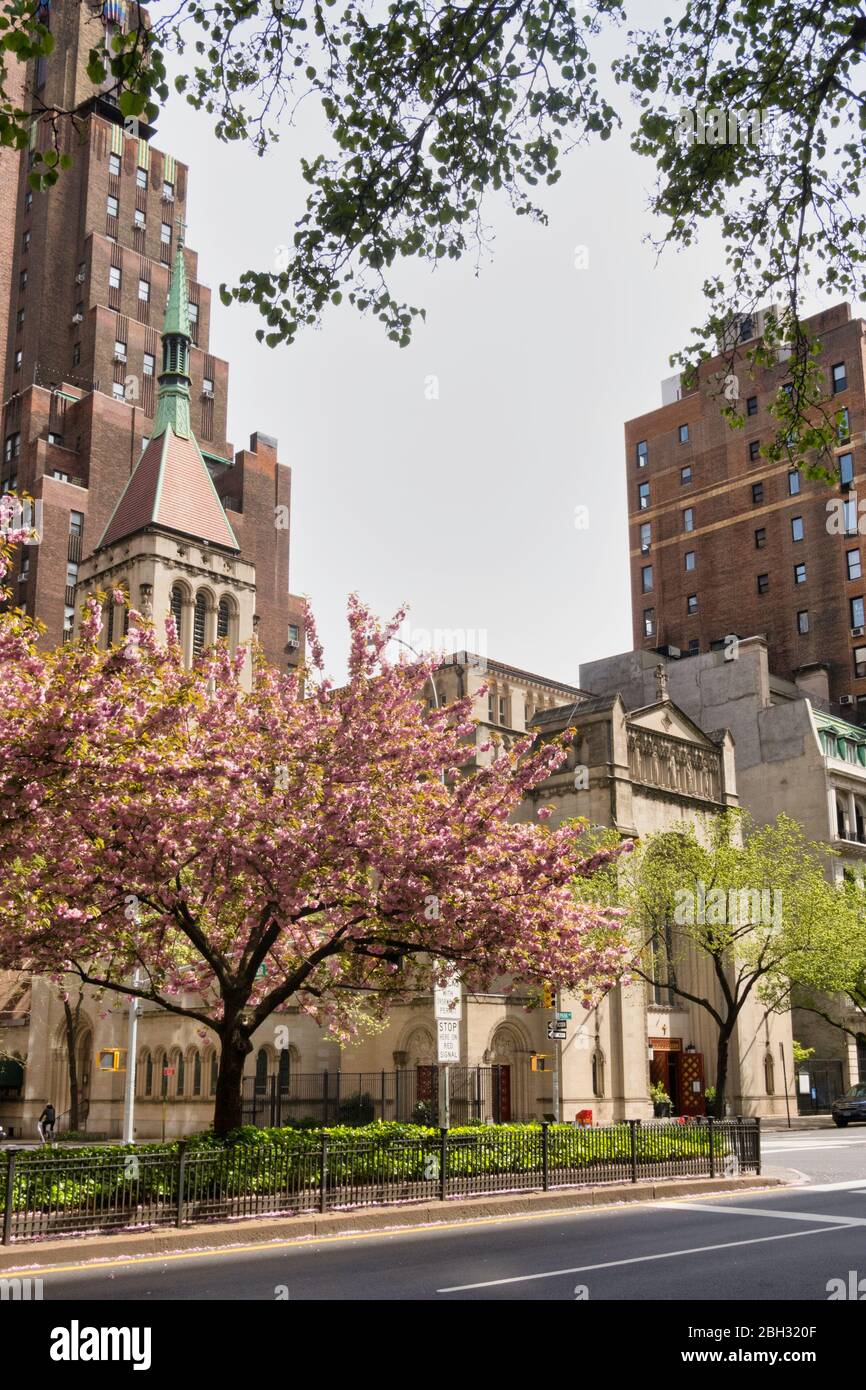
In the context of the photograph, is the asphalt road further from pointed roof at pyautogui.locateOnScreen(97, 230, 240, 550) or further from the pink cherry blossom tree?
pointed roof at pyautogui.locateOnScreen(97, 230, 240, 550)

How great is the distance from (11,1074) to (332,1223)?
152 feet

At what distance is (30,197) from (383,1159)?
8972 cm

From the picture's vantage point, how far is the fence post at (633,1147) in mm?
22844

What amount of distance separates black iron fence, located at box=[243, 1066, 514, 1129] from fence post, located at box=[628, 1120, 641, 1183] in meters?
20.2

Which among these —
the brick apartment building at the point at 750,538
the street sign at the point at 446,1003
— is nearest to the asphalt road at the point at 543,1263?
the street sign at the point at 446,1003

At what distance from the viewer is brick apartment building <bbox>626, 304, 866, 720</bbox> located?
76.2 m

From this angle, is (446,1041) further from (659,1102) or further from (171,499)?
(171,499)

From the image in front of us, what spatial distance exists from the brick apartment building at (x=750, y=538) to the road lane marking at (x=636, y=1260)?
5919 centimetres

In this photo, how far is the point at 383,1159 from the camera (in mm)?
19578

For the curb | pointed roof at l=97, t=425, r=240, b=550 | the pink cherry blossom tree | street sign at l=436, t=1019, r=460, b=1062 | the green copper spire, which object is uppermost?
the green copper spire

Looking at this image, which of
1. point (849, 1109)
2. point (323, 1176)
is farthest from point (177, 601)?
point (323, 1176)

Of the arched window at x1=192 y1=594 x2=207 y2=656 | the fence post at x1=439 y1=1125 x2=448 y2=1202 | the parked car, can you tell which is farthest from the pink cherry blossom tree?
the arched window at x1=192 y1=594 x2=207 y2=656
